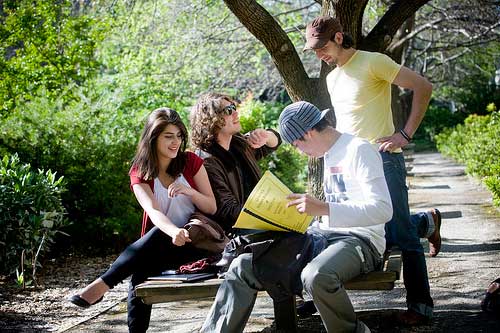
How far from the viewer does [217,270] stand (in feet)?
15.9

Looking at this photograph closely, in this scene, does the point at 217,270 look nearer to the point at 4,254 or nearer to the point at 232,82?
the point at 4,254

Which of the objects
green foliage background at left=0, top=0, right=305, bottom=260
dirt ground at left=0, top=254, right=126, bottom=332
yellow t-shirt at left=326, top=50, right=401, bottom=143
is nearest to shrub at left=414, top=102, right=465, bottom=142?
green foliage background at left=0, top=0, right=305, bottom=260

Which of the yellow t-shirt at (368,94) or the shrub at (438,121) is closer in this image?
the yellow t-shirt at (368,94)

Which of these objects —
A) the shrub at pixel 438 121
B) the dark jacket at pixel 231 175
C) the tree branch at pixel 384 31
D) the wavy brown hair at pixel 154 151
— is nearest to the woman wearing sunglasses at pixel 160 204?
the wavy brown hair at pixel 154 151

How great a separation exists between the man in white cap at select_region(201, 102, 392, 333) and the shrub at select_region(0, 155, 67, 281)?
364 centimetres

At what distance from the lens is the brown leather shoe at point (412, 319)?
504cm

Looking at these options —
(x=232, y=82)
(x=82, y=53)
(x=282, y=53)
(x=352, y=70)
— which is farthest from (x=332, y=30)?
(x=232, y=82)

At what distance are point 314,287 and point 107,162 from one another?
565 centimetres

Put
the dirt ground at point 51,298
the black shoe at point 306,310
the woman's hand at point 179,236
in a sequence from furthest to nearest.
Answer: the dirt ground at point 51,298, the black shoe at point 306,310, the woman's hand at point 179,236

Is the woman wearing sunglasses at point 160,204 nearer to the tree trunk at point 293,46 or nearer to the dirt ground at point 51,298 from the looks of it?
the dirt ground at point 51,298

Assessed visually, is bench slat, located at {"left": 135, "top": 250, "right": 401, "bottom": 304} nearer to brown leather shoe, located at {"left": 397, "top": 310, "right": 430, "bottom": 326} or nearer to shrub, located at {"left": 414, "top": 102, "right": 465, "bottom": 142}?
brown leather shoe, located at {"left": 397, "top": 310, "right": 430, "bottom": 326}

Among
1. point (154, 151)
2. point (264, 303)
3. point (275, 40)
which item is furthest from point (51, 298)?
point (275, 40)

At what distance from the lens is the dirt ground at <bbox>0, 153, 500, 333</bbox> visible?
534 centimetres

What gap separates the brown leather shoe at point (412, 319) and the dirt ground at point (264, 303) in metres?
0.04
